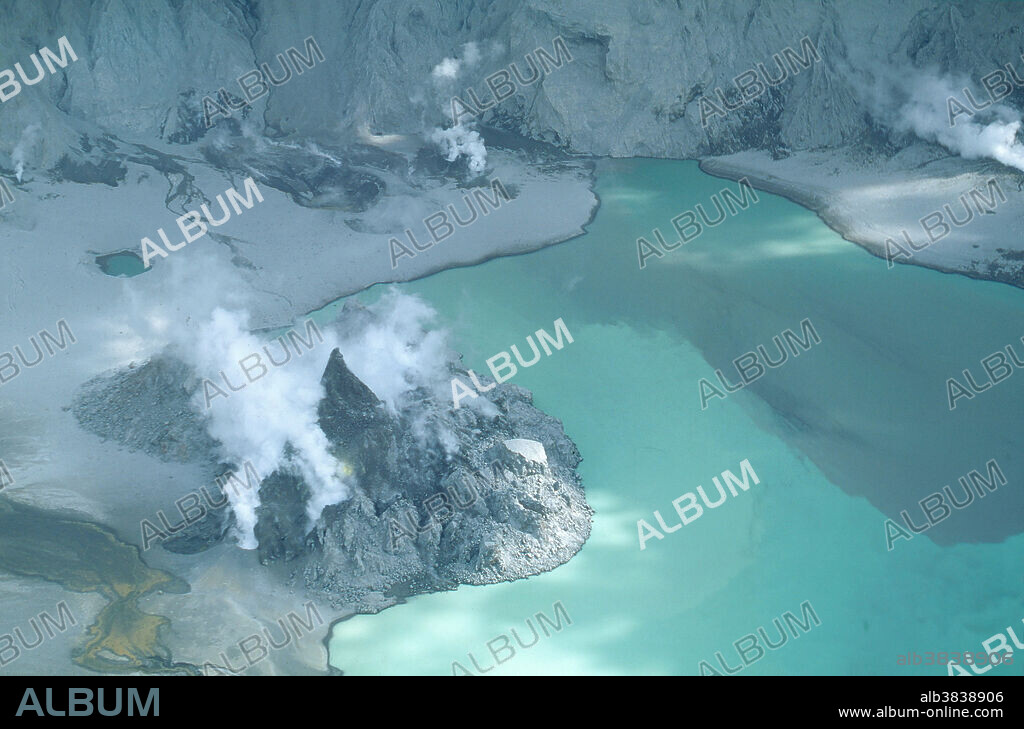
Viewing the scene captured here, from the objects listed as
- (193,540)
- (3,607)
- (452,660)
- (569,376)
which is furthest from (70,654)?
(569,376)

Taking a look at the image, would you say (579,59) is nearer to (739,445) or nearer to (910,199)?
(910,199)

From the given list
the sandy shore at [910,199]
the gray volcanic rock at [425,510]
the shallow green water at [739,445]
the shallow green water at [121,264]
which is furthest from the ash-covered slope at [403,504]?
the sandy shore at [910,199]

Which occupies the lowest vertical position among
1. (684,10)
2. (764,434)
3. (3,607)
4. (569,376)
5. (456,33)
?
(764,434)

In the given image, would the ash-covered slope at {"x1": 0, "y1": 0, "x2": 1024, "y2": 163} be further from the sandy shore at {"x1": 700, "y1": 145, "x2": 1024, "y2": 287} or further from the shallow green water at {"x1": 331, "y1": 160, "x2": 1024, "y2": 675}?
the shallow green water at {"x1": 331, "y1": 160, "x2": 1024, "y2": 675}

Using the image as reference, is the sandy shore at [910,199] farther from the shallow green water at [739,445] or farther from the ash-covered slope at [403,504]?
the ash-covered slope at [403,504]

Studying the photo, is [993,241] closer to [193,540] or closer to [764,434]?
[764,434]

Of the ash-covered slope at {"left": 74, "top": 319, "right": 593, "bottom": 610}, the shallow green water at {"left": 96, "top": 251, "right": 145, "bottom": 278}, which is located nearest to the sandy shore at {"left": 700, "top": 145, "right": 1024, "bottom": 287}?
the ash-covered slope at {"left": 74, "top": 319, "right": 593, "bottom": 610}
